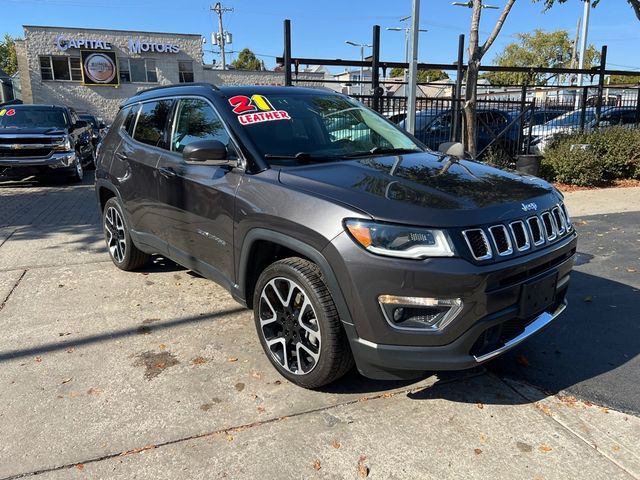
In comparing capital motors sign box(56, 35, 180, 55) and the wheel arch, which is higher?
capital motors sign box(56, 35, 180, 55)

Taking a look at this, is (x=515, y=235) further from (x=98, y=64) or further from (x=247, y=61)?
(x=247, y=61)

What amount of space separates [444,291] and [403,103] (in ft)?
31.5

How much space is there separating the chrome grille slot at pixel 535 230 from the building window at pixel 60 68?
126ft

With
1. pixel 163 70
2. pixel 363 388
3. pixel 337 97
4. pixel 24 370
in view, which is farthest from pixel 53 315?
pixel 163 70

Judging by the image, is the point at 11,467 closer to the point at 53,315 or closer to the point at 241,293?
the point at 241,293

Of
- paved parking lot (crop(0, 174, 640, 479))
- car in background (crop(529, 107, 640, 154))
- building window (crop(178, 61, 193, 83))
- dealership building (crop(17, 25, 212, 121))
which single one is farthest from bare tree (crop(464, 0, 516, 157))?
building window (crop(178, 61, 193, 83))

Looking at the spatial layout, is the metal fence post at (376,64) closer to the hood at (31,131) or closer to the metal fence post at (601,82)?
the metal fence post at (601,82)

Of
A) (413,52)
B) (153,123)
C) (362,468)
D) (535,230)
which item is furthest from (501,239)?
(413,52)

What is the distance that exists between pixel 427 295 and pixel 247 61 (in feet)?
255

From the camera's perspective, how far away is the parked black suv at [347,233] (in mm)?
2559

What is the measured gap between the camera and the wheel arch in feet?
8.95

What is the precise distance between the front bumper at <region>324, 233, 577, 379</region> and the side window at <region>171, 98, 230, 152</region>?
1.52 metres

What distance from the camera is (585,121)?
45.9ft

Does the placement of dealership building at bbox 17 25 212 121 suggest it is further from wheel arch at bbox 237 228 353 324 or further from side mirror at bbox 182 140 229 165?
wheel arch at bbox 237 228 353 324
